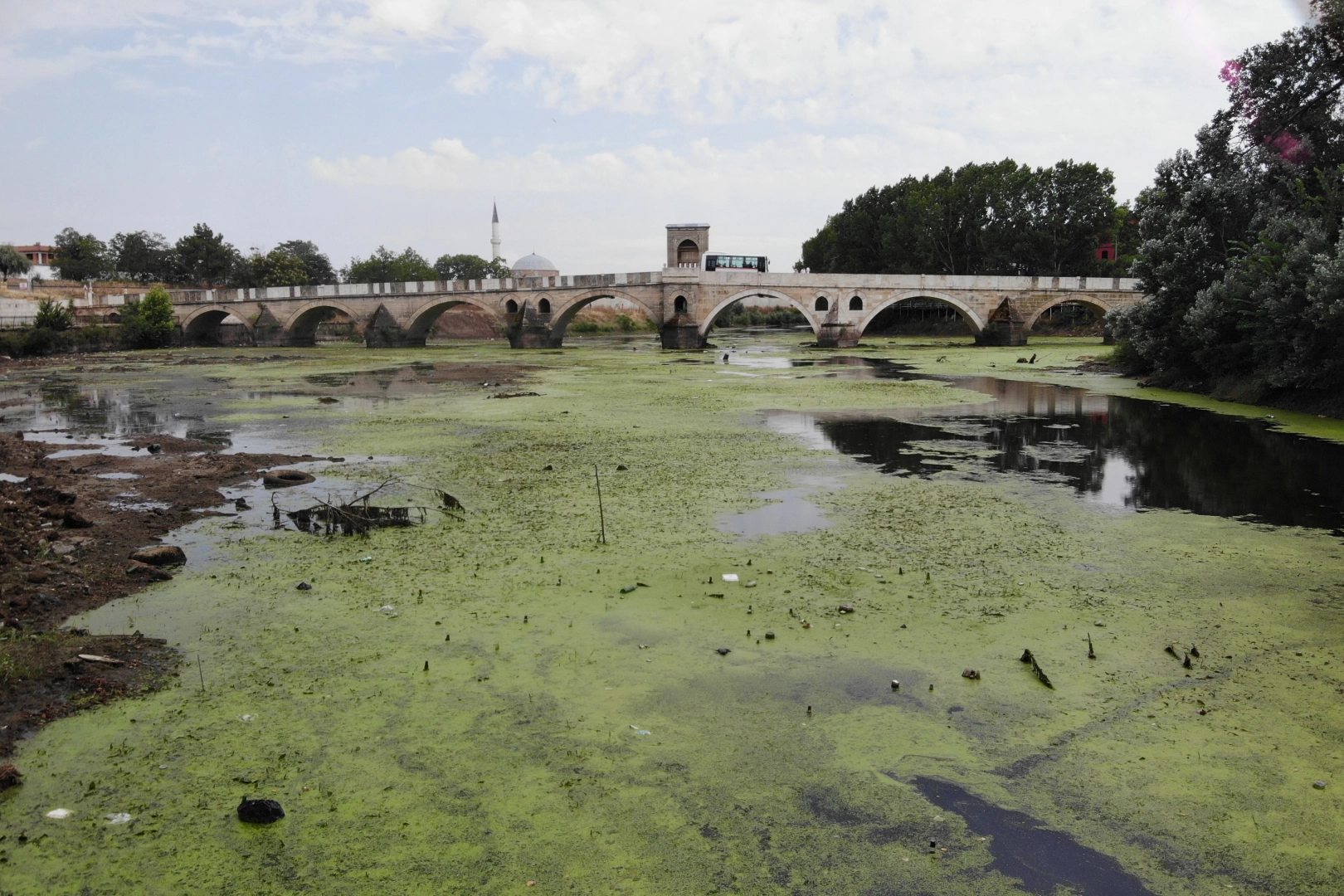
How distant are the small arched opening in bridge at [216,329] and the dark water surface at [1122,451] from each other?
4790 cm

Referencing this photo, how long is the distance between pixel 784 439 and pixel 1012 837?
1109 cm

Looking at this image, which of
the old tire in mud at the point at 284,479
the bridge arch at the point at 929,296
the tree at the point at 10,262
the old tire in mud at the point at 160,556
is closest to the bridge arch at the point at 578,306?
the bridge arch at the point at 929,296

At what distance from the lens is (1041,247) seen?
54500 millimetres

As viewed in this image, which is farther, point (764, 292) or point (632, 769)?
point (764, 292)

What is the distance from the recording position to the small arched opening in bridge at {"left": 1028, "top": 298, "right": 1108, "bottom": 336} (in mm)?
52156

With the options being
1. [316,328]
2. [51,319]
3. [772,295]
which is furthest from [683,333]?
[51,319]

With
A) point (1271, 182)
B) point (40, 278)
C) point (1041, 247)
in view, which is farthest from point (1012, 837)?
point (40, 278)

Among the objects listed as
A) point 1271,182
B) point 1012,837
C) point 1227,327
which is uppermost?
point 1271,182

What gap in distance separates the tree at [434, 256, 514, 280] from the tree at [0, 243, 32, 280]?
115 feet

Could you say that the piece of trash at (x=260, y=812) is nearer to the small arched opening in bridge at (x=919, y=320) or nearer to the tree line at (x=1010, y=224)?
the small arched opening in bridge at (x=919, y=320)

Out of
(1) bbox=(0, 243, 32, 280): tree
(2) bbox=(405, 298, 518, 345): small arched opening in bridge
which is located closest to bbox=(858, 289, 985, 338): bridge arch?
(2) bbox=(405, 298, 518, 345): small arched opening in bridge

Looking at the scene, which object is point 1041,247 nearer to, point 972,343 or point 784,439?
point 972,343

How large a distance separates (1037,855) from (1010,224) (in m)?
56.2

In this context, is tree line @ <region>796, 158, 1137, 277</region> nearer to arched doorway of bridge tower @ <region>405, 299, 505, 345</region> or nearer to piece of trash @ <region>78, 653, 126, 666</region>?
arched doorway of bridge tower @ <region>405, 299, 505, 345</region>
